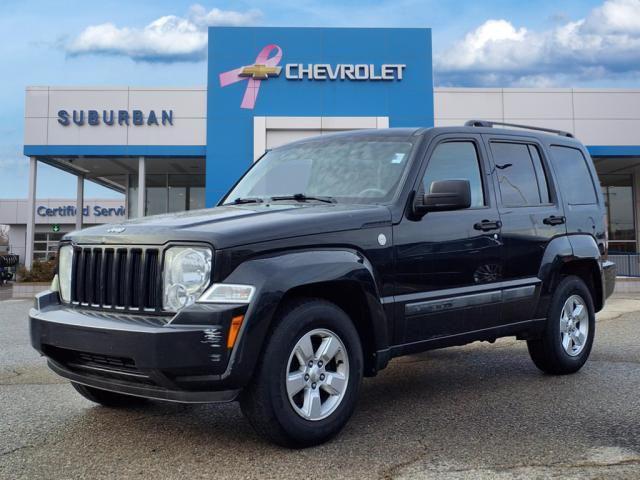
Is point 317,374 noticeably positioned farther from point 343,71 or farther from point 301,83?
point 343,71

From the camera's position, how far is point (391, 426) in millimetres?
4035

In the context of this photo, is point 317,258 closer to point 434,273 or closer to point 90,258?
point 434,273

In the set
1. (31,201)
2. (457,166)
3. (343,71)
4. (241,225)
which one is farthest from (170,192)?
(241,225)

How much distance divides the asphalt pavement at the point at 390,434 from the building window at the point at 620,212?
24214 millimetres

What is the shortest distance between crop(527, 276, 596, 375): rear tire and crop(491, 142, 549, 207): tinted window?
2.74 ft

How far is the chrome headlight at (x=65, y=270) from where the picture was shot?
394 centimetres

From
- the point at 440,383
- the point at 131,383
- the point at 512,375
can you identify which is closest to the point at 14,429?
the point at 131,383

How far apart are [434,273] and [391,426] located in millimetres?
1030

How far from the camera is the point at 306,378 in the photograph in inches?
138

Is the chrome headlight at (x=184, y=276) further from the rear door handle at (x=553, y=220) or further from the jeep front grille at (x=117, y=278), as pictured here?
the rear door handle at (x=553, y=220)

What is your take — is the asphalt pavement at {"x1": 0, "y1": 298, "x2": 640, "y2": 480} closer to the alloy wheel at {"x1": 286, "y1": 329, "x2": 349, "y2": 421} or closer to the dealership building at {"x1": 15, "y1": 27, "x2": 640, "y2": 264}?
the alloy wheel at {"x1": 286, "y1": 329, "x2": 349, "y2": 421}

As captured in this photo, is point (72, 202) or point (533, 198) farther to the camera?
point (72, 202)

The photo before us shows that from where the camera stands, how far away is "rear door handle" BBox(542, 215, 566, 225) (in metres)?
5.24

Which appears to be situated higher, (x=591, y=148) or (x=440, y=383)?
(x=591, y=148)
